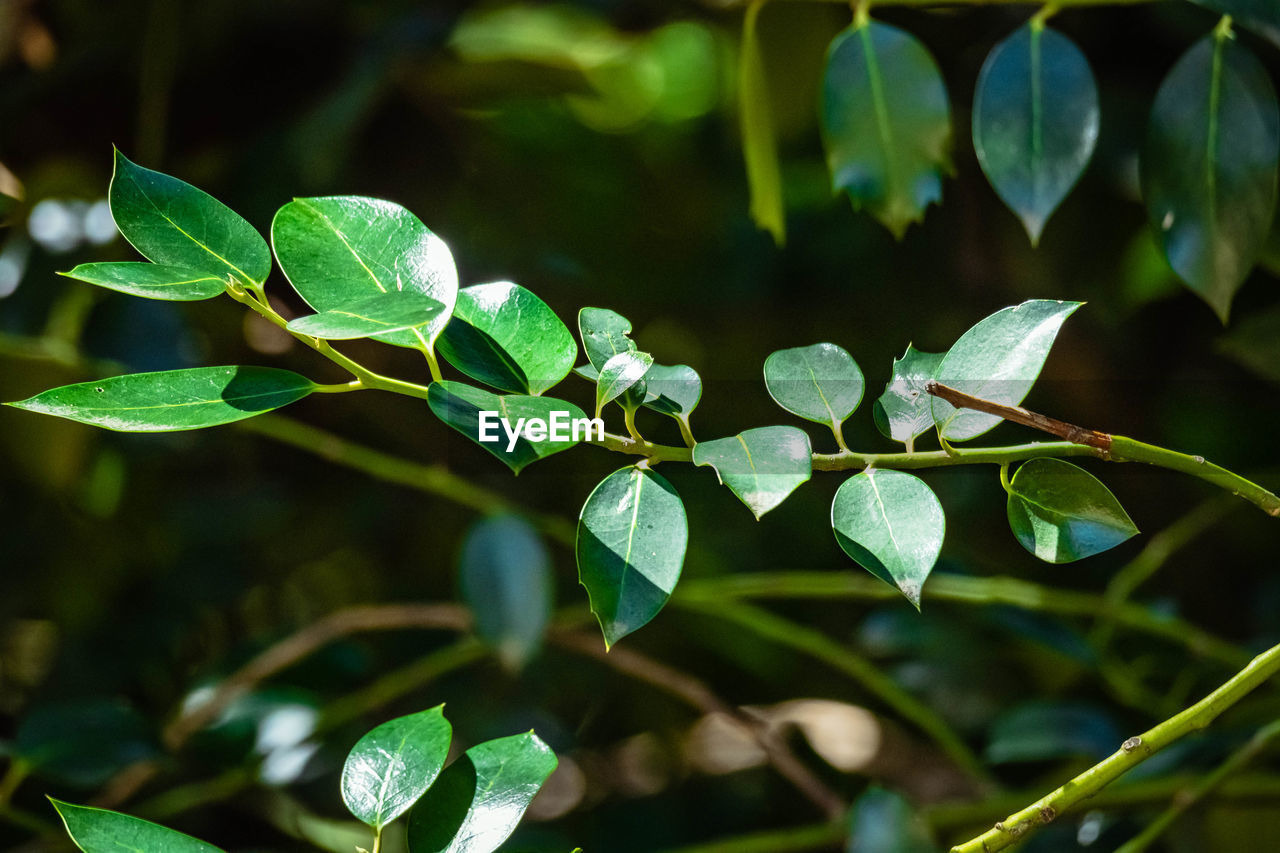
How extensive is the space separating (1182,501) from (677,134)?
546 mm

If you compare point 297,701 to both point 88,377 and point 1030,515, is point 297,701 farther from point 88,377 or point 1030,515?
point 1030,515

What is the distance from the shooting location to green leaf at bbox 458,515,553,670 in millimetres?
544

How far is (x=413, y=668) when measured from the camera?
2.10 feet

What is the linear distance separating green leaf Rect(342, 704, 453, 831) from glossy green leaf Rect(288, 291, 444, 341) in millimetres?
119

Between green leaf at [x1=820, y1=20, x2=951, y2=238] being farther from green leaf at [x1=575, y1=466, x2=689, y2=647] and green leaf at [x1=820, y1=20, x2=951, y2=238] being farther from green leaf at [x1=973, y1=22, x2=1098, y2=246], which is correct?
green leaf at [x1=575, y1=466, x2=689, y2=647]

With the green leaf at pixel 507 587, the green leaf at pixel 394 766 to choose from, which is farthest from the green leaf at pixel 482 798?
the green leaf at pixel 507 587

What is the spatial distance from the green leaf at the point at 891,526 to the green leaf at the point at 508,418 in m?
0.07

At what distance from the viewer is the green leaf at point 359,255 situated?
232mm

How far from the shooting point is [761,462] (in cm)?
23

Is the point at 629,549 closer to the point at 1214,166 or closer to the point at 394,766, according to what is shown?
the point at 394,766

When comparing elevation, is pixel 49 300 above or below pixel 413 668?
above

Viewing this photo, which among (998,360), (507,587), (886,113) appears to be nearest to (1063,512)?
(998,360)

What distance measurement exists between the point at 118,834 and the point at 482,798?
0.31 ft

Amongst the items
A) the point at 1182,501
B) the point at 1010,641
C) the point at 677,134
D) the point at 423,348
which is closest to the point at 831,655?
the point at 1010,641
